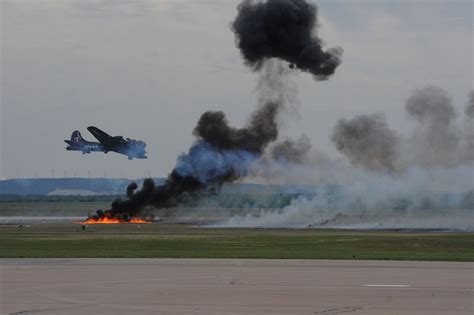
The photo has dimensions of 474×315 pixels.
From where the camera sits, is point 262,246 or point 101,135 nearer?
point 262,246

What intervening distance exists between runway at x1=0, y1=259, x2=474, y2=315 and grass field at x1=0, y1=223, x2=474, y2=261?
810cm

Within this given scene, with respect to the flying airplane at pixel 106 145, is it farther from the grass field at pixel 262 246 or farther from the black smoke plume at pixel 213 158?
the grass field at pixel 262 246

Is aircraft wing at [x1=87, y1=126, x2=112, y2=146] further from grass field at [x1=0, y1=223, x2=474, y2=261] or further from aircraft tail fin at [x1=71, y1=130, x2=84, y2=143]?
grass field at [x1=0, y1=223, x2=474, y2=261]

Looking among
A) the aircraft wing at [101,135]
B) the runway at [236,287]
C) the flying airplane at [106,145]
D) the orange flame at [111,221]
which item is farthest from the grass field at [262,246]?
the aircraft wing at [101,135]

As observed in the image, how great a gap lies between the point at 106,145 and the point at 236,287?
110m

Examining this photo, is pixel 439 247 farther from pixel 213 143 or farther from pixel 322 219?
pixel 213 143

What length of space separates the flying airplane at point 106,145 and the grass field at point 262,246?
46.2 metres

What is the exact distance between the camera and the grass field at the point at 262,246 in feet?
192

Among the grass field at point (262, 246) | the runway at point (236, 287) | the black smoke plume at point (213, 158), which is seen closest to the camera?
the runway at point (236, 287)

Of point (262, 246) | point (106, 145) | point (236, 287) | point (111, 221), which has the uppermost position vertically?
point (106, 145)

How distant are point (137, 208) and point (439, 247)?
69134 mm

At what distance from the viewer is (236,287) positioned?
119ft

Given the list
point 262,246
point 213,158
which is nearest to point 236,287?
point 262,246

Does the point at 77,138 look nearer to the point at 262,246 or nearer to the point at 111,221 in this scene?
the point at 111,221
